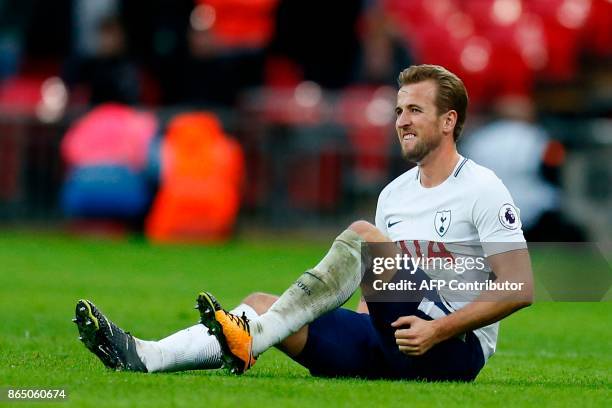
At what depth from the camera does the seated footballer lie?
675 cm

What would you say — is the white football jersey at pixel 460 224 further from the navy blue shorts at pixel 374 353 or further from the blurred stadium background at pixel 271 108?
the blurred stadium background at pixel 271 108

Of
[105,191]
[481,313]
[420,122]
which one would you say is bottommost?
[105,191]

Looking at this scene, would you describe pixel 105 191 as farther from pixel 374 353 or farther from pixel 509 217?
pixel 509 217

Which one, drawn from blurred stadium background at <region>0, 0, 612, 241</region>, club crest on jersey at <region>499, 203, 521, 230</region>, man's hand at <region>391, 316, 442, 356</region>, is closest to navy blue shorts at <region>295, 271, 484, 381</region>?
man's hand at <region>391, 316, 442, 356</region>

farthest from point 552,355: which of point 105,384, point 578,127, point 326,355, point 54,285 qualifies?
point 578,127

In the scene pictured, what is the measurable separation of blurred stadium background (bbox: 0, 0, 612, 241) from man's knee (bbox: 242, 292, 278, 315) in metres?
9.07

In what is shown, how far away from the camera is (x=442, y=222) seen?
7.00 m

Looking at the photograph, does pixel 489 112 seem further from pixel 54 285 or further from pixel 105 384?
pixel 105 384

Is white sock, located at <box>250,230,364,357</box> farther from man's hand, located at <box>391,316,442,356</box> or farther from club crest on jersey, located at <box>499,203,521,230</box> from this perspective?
club crest on jersey, located at <box>499,203,521,230</box>

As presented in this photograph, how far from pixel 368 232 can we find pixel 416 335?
53cm

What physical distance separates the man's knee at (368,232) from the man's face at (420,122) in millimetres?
441

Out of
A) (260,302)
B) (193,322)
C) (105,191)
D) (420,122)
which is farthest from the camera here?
(105,191)

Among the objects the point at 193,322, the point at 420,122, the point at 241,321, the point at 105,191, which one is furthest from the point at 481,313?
the point at 105,191

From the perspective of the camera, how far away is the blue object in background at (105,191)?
54.2ft
